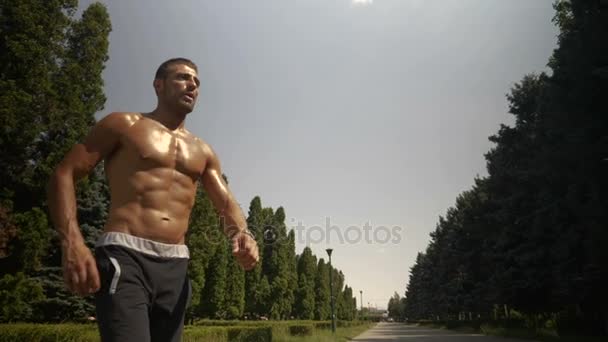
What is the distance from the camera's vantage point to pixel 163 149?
263 cm

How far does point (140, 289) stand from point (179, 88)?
115 cm

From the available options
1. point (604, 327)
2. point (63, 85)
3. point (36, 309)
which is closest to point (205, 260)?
point (36, 309)

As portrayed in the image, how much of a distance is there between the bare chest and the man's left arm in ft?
0.38

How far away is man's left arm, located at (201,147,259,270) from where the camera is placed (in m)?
2.78

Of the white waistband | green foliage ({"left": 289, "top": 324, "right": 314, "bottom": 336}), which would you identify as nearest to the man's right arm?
the white waistband

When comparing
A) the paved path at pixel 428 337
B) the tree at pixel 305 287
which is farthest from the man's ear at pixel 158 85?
the tree at pixel 305 287

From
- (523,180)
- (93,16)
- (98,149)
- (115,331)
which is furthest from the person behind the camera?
(523,180)

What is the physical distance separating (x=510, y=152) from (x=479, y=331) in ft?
52.1

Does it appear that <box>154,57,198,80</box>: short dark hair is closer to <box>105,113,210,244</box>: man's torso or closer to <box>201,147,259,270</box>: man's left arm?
<box>105,113,210,244</box>: man's torso

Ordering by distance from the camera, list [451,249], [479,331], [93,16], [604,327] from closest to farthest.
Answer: [93,16] → [604,327] → [479,331] → [451,249]

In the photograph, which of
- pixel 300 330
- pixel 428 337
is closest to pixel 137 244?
pixel 300 330

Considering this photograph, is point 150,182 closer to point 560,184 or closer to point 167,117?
point 167,117

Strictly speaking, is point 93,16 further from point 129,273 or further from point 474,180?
point 474,180

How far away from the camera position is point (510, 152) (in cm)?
3025
